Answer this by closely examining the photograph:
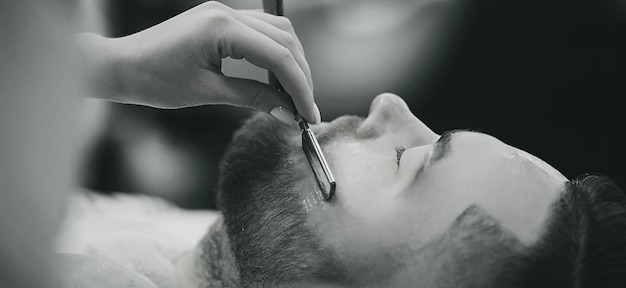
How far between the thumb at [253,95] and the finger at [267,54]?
32 millimetres

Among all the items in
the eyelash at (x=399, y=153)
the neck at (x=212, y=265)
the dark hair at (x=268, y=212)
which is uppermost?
the eyelash at (x=399, y=153)

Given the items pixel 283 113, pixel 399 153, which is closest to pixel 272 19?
pixel 283 113

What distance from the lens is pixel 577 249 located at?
0.65 m

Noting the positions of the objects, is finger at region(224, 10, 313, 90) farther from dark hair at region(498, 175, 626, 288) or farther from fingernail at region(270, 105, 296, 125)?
dark hair at region(498, 175, 626, 288)

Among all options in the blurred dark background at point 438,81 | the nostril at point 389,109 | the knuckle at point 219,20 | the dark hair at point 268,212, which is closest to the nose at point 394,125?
the nostril at point 389,109

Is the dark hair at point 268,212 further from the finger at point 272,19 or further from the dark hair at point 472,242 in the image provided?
the finger at point 272,19

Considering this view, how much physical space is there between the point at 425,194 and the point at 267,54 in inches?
9.2

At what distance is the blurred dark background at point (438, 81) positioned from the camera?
139 cm

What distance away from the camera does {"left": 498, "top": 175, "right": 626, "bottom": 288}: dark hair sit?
24.6 inches

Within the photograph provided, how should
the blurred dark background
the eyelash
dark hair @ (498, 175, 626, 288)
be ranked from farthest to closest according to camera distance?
the blurred dark background < the eyelash < dark hair @ (498, 175, 626, 288)

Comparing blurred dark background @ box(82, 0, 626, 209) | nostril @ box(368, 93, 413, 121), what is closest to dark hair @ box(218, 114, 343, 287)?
nostril @ box(368, 93, 413, 121)

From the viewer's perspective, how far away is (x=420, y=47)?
152 centimetres

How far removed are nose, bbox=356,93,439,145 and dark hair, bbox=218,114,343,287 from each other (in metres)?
0.10

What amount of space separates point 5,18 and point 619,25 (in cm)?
134
